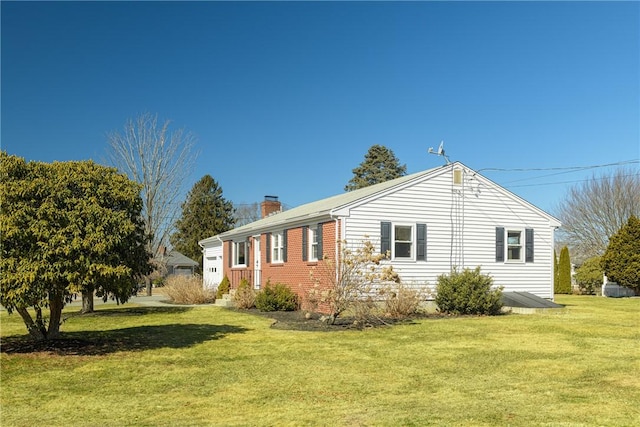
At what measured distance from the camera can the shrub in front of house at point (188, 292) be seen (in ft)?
83.0

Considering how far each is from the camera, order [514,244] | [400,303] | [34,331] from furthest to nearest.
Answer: [514,244] < [400,303] < [34,331]

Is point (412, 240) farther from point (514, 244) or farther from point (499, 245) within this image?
point (514, 244)

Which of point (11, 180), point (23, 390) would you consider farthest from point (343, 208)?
point (23, 390)

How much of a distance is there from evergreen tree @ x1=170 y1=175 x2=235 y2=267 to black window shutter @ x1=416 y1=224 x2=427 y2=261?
38.1 meters

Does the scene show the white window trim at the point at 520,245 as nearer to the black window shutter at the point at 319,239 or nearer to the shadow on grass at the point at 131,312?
the black window shutter at the point at 319,239

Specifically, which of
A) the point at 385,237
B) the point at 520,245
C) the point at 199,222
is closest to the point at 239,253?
the point at 385,237

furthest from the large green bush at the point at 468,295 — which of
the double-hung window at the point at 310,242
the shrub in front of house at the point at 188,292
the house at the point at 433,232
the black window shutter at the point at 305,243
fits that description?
the shrub in front of house at the point at 188,292

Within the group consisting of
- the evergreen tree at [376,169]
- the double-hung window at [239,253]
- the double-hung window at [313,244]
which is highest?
the evergreen tree at [376,169]

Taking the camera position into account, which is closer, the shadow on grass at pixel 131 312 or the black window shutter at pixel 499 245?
the shadow on grass at pixel 131 312

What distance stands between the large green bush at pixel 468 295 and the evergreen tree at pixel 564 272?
19.6 meters

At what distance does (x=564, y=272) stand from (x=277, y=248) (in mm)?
21052

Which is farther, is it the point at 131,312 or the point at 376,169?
the point at 376,169

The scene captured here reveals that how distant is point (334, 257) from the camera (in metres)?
17.9

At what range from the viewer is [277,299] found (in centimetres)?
1936
